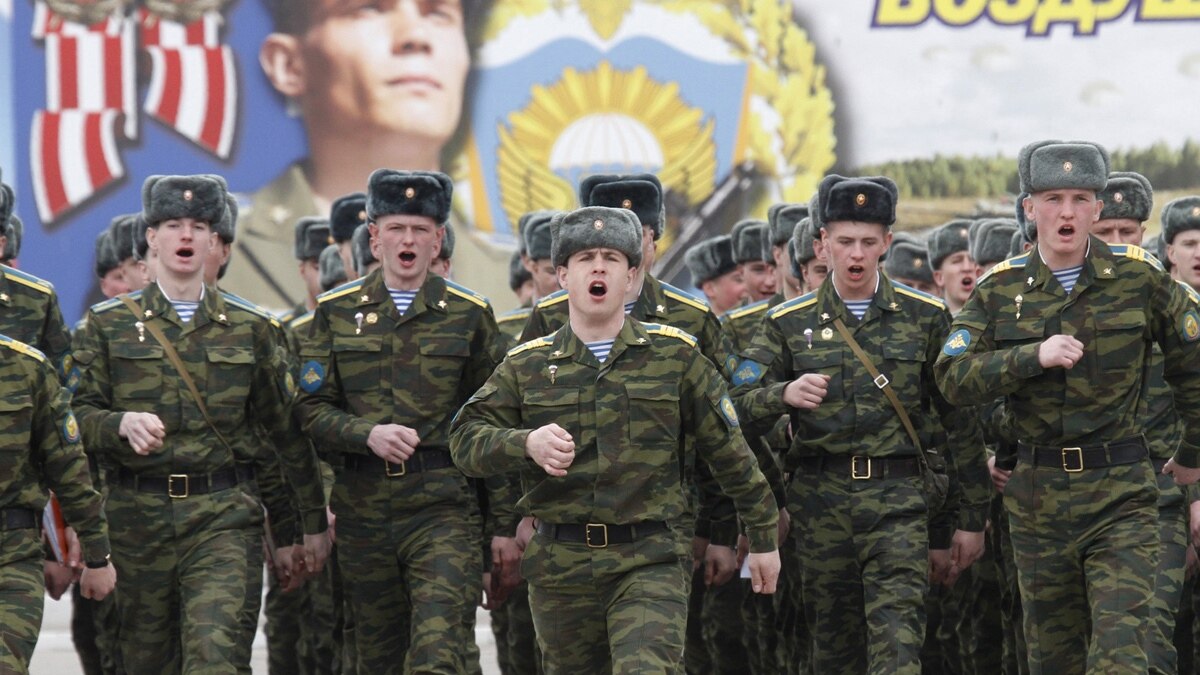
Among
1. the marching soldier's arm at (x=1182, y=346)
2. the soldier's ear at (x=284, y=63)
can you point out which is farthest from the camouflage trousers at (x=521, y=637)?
the soldier's ear at (x=284, y=63)

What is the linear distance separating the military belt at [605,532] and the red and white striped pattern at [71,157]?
12.7 meters

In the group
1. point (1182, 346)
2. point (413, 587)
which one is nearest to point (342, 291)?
point (413, 587)

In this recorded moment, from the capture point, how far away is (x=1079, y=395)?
8742 millimetres

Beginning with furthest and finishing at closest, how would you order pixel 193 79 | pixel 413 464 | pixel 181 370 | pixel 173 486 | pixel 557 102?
pixel 193 79 < pixel 557 102 < pixel 413 464 < pixel 181 370 < pixel 173 486

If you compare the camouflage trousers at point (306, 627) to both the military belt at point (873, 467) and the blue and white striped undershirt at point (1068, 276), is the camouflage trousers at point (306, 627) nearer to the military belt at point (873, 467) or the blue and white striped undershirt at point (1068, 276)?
the military belt at point (873, 467)

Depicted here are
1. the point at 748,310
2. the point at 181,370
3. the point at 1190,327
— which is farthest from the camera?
the point at 748,310

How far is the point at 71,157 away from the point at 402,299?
10.8 m

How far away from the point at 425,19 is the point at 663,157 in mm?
2506

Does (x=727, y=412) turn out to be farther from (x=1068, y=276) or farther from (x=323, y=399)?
(x=323, y=399)

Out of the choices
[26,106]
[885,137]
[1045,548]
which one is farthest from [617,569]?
[26,106]

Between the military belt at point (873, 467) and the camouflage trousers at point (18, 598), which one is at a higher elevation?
the military belt at point (873, 467)

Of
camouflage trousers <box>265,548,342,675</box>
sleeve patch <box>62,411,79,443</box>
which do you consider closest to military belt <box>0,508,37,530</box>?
sleeve patch <box>62,411,79,443</box>

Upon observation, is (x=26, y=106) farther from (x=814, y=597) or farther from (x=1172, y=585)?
(x=1172, y=585)

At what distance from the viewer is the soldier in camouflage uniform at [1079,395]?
8.66 metres
